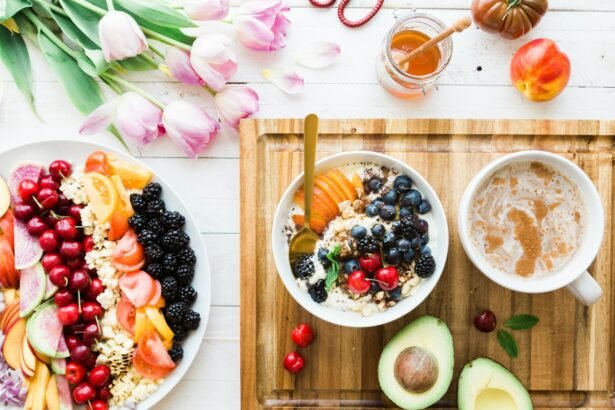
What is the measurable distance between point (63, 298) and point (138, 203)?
256 millimetres

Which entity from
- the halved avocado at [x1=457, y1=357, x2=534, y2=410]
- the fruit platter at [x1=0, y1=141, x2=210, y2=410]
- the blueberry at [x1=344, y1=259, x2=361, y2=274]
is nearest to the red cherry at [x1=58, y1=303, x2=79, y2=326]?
the fruit platter at [x1=0, y1=141, x2=210, y2=410]

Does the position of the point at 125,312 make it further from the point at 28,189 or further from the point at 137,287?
A: the point at 28,189

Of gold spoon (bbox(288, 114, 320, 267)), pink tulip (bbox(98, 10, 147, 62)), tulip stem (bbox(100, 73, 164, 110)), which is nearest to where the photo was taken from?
gold spoon (bbox(288, 114, 320, 267))

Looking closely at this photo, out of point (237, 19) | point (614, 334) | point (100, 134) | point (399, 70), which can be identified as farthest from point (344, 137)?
point (614, 334)

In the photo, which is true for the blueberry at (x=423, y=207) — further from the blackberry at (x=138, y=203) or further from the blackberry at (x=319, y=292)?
the blackberry at (x=138, y=203)

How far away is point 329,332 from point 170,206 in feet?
1.42

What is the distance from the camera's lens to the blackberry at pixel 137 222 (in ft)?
4.41

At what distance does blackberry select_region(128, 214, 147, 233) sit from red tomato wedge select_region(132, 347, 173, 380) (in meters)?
0.25

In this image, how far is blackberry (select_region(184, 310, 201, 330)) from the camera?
136 cm

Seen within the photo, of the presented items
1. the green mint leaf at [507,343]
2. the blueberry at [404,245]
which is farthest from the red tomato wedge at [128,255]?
the green mint leaf at [507,343]

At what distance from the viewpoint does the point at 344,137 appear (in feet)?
4.38

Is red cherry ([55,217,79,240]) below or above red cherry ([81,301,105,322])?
above

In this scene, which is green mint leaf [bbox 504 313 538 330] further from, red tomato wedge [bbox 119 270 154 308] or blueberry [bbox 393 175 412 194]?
red tomato wedge [bbox 119 270 154 308]

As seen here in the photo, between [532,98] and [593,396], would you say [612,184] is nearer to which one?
[532,98]
